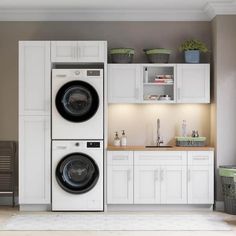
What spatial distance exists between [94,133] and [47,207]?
113 cm

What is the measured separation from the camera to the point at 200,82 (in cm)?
649

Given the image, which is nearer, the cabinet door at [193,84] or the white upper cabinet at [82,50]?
the white upper cabinet at [82,50]

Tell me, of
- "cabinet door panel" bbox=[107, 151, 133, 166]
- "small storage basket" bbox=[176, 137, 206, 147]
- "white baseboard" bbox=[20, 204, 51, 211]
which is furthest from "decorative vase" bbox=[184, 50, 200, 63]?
"white baseboard" bbox=[20, 204, 51, 211]

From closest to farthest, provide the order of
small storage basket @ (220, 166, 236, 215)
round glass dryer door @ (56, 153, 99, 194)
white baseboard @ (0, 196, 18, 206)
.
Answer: small storage basket @ (220, 166, 236, 215) < round glass dryer door @ (56, 153, 99, 194) < white baseboard @ (0, 196, 18, 206)

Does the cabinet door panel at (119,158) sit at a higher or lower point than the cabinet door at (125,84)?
lower

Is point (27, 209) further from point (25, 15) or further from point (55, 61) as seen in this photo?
point (25, 15)

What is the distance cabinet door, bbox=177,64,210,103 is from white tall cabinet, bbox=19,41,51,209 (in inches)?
67.5

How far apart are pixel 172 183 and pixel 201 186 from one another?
37 centimetres

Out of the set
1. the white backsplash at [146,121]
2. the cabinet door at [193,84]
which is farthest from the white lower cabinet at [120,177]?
the cabinet door at [193,84]

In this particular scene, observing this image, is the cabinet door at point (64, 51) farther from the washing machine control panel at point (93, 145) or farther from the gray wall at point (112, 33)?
the washing machine control panel at point (93, 145)

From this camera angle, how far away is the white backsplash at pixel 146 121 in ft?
22.4

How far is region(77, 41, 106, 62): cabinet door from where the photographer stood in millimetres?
6305

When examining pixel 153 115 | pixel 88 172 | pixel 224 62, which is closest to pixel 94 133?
pixel 88 172

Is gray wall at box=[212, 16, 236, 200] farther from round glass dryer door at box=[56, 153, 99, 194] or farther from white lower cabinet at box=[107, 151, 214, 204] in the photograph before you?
round glass dryer door at box=[56, 153, 99, 194]
